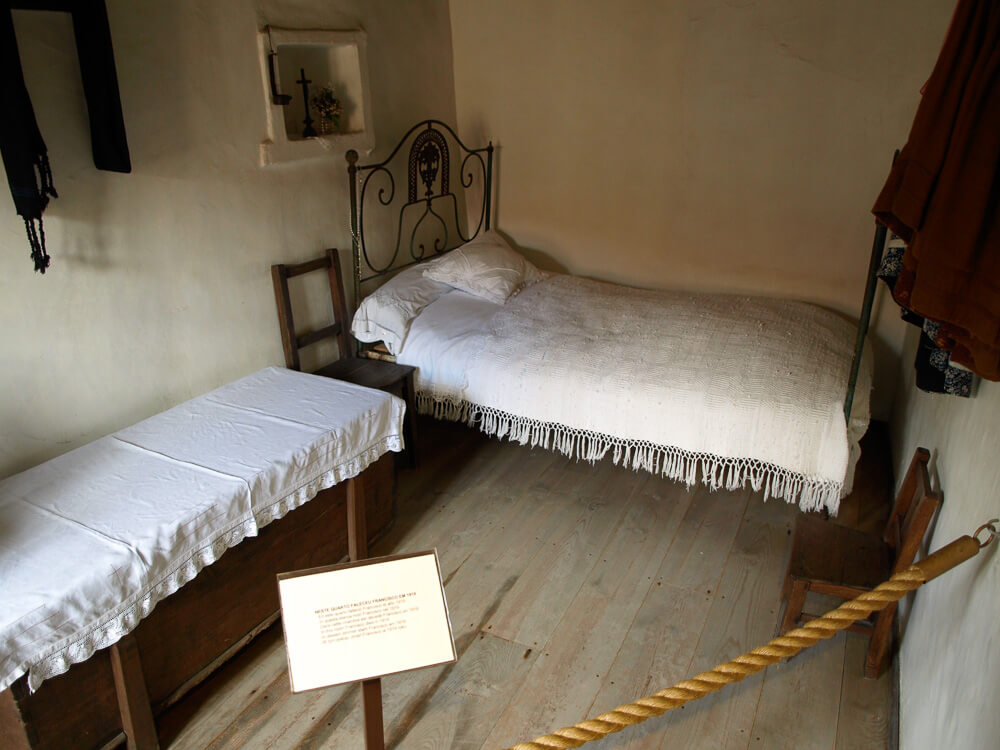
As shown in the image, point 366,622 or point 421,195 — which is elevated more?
point 421,195

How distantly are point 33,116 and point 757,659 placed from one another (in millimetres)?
2201

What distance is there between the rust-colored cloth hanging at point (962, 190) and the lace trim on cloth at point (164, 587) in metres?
1.66

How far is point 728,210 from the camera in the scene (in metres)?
3.61

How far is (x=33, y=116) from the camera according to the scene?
189cm

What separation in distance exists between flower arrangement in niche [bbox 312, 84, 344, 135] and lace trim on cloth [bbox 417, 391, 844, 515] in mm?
1206

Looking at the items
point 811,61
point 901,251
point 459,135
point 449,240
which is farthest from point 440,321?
point 811,61

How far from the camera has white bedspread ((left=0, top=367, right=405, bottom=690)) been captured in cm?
156

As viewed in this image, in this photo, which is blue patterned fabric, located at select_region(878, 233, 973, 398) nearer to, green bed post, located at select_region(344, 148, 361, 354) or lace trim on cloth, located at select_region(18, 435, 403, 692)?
lace trim on cloth, located at select_region(18, 435, 403, 692)

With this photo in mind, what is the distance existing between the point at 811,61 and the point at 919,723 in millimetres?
2757

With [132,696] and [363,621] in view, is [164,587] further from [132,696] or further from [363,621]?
[363,621]

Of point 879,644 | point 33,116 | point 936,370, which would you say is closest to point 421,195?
point 33,116

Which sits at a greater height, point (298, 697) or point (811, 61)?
point (811, 61)

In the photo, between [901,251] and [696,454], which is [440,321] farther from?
[901,251]

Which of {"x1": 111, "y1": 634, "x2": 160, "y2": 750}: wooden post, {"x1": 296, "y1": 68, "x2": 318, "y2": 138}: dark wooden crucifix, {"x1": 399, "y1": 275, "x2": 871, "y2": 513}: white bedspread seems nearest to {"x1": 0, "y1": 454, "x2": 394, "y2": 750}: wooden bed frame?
{"x1": 111, "y1": 634, "x2": 160, "y2": 750}: wooden post
